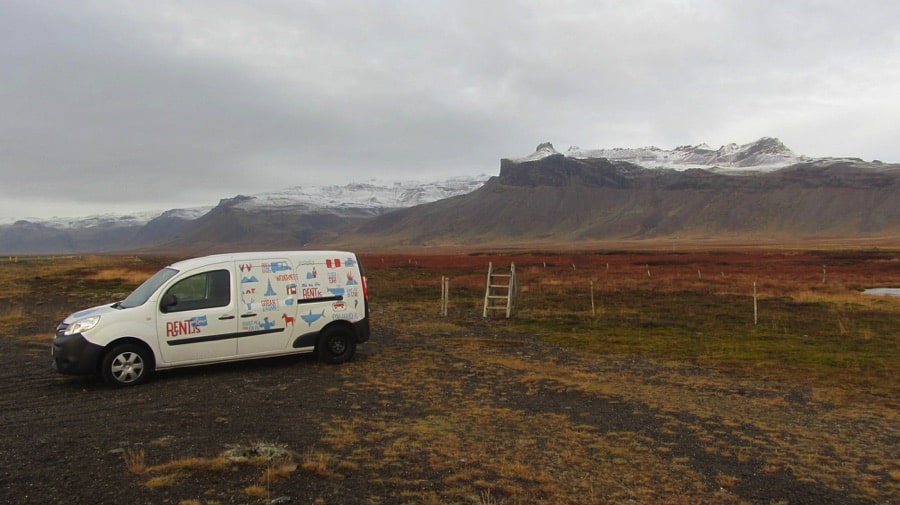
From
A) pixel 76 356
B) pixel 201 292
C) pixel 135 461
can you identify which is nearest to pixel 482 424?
pixel 135 461

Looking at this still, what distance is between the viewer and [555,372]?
36.6ft

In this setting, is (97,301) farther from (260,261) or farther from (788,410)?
(788,410)

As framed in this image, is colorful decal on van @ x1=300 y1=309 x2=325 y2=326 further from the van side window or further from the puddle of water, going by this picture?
the puddle of water

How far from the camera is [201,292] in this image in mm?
10344

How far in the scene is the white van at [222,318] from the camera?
371 inches

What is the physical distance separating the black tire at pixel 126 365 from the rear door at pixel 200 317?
288mm

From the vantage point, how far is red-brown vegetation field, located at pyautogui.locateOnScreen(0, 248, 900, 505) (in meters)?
5.53

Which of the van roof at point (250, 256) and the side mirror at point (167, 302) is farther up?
the van roof at point (250, 256)

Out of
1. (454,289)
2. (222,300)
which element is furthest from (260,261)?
(454,289)

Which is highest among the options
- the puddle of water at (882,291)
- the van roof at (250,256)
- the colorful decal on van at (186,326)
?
the van roof at (250,256)

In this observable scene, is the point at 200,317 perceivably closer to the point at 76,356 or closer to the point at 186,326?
the point at 186,326

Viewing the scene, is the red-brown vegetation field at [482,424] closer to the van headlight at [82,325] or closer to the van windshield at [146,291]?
the van headlight at [82,325]

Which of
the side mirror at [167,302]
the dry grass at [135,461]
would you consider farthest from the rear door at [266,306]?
the dry grass at [135,461]

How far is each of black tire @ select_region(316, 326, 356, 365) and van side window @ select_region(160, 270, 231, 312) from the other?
6.29 ft
